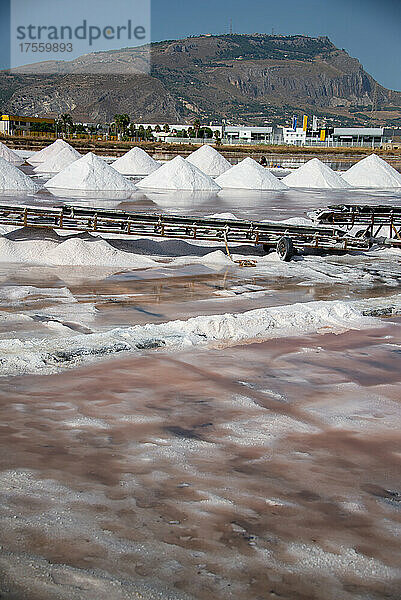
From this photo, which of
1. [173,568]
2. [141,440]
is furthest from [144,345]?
[173,568]

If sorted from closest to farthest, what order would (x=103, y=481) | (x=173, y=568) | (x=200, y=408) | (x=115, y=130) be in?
1. (x=173, y=568)
2. (x=103, y=481)
3. (x=200, y=408)
4. (x=115, y=130)

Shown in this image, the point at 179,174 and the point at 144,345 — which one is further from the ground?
the point at 179,174

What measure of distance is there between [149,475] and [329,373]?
2.19 metres

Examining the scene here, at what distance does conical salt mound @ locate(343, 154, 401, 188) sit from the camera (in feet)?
107

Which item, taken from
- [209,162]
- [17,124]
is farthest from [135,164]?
[17,124]

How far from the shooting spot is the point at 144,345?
5.47m

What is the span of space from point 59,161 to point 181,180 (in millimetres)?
12574

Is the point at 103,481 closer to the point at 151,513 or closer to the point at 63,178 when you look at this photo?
the point at 151,513

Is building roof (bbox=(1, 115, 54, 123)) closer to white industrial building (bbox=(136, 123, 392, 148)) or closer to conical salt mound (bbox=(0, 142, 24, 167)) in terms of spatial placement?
white industrial building (bbox=(136, 123, 392, 148))

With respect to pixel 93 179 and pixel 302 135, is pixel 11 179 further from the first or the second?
pixel 302 135

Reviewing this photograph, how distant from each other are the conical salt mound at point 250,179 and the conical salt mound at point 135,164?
21.2 feet

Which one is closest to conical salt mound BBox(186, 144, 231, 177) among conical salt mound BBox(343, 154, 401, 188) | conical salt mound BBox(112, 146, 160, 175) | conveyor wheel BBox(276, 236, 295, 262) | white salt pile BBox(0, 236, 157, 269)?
conical salt mound BBox(112, 146, 160, 175)

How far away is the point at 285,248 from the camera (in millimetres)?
11195

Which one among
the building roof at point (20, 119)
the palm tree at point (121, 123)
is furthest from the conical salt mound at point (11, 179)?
the palm tree at point (121, 123)
